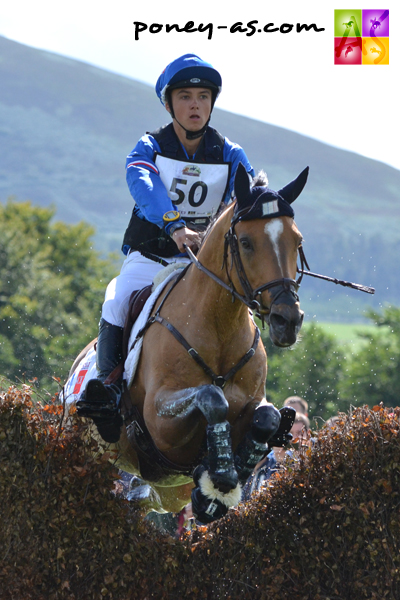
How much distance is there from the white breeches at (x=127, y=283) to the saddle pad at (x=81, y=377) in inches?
22.3

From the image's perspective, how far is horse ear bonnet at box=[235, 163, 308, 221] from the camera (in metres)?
4.39

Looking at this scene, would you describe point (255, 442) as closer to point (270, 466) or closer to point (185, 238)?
point (185, 238)

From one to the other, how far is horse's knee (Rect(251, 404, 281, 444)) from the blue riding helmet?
262 cm

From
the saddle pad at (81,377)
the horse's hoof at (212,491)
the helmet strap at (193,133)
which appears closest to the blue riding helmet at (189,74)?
the helmet strap at (193,133)

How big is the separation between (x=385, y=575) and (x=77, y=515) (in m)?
1.97

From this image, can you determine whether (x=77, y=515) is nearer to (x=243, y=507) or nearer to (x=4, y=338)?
(x=243, y=507)

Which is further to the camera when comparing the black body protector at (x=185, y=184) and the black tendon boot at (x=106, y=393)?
the black body protector at (x=185, y=184)

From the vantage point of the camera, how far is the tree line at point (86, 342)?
1950 centimetres

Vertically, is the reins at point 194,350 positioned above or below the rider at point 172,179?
below

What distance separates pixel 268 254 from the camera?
4.29 meters

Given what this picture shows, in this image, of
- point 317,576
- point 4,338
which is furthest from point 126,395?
point 4,338

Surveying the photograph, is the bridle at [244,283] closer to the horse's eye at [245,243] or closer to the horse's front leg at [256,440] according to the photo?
the horse's eye at [245,243]

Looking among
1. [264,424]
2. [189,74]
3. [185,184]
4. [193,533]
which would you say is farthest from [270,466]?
[189,74]

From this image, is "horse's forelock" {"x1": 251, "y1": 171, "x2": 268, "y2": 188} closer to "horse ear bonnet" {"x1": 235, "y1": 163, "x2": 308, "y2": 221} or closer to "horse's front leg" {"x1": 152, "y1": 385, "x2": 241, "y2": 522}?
"horse ear bonnet" {"x1": 235, "y1": 163, "x2": 308, "y2": 221}
